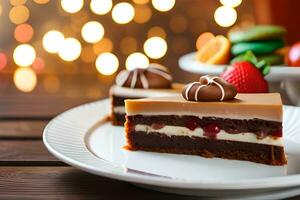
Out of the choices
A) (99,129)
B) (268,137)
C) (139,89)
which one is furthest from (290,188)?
(139,89)

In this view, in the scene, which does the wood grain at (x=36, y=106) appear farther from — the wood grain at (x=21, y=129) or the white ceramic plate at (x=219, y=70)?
the white ceramic plate at (x=219, y=70)

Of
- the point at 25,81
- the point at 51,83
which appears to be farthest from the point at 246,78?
the point at 25,81

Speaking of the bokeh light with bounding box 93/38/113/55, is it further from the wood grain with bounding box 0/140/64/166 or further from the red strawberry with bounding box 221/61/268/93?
the wood grain with bounding box 0/140/64/166

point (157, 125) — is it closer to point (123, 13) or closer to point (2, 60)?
point (123, 13)

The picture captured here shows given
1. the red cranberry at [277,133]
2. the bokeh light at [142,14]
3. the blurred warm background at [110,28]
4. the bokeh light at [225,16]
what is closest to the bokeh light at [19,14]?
the blurred warm background at [110,28]

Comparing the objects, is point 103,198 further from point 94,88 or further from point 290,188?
point 94,88

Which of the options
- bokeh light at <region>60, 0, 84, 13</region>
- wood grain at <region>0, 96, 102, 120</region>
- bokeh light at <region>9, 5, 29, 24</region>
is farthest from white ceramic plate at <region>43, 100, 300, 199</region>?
bokeh light at <region>9, 5, 29, 24</region>
